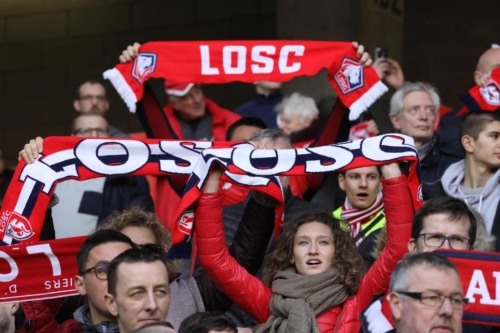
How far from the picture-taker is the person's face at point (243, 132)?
285 inches

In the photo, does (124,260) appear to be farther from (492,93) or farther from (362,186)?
(492,93)

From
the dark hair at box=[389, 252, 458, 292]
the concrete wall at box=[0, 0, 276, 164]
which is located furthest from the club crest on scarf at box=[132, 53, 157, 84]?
the concrete wall at box=[0, 0, 276, 164]

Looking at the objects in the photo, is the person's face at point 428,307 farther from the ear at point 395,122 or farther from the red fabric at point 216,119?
the red fabric at point 216,119

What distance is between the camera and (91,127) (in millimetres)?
7918

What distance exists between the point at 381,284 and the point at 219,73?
2.19m

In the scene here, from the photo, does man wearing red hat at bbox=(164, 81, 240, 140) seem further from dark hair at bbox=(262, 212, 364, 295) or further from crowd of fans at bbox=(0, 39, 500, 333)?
Answer: dark hair at bbox=(262, 212, 364, 295)

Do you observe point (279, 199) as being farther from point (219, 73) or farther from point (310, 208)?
point (219, 73)

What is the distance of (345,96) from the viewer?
6.97 meters

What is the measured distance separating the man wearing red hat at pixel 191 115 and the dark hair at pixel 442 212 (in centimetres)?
299

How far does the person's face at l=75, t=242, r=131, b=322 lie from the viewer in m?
5.22

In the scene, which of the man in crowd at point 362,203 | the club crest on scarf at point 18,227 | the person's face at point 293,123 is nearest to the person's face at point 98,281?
the club crest on scarf at point 18,227

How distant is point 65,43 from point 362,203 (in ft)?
18.0

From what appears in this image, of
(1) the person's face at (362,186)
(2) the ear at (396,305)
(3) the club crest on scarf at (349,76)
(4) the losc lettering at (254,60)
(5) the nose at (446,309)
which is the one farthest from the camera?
(4) the losc lettering at (254,60)

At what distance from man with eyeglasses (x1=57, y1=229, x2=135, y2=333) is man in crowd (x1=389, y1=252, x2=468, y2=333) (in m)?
1.27
